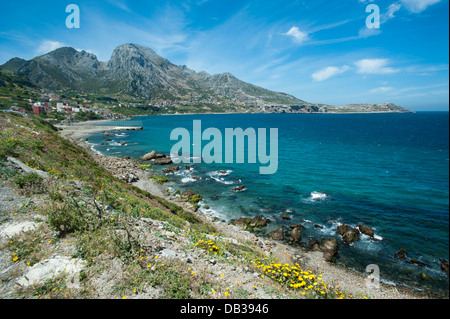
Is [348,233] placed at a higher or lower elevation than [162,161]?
lower

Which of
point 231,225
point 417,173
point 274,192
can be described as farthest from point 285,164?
point 231,225

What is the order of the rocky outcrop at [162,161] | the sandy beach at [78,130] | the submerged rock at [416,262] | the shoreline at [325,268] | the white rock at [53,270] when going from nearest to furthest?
1. the white rock at [53,270]
2. the shoreline at [325,268]
3. the submerged rock at [416,262]
4. the rocky outcrop at [162,161]
5. the sandy beach at [78,130]

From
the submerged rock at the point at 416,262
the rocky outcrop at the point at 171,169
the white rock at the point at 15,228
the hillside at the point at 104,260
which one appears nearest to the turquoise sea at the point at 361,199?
the submerged rock at the point at 416,262

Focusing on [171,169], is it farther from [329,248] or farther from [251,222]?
[329,248]

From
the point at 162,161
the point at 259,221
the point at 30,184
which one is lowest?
the point at 259,221

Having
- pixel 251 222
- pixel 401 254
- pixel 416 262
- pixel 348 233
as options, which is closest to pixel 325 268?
pixel 348 233

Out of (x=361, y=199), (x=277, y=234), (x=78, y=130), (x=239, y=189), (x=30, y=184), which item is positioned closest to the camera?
(x=30, y=184)

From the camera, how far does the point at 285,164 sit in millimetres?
41969

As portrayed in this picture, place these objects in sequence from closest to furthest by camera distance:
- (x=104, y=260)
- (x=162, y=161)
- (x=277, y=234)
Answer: (x=104, y=260) < (x=277, y=234) < (x=162, y=161)

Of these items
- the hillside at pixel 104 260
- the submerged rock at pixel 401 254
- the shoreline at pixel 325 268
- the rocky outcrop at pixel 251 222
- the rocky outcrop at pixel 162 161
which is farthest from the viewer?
the rocky outcrop at pixel 162 161

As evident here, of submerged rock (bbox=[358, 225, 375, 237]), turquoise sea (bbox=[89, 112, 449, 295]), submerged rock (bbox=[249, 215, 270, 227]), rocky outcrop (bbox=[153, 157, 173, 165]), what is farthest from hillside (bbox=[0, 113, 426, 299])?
rocky outcrop (bbox=[153, 157, 173, 165])

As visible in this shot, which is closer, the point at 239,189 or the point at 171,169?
the point at 239,189

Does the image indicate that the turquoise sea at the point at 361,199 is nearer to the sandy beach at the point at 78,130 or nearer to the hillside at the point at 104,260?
the hillside at the point at 104,260
